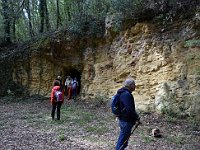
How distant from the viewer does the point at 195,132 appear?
34.6 ft

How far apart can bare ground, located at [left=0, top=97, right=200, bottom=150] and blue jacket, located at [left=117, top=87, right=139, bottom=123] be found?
217 cm

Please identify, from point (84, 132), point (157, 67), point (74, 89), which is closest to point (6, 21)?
point (74, 89)

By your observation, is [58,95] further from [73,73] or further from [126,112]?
[73,73]

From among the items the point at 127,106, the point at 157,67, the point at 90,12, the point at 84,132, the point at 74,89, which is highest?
the point at 90,12

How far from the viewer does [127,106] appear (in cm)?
665

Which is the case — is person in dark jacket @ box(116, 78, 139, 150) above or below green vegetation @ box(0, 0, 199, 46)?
below

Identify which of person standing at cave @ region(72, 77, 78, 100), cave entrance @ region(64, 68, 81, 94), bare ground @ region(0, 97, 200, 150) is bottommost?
bare ground @ region(0, 97, 200, 150)

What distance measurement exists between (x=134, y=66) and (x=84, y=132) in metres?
6.07

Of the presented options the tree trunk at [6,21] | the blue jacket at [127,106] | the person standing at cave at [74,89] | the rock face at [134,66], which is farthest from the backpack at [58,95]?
the tree trunk at [6,21]

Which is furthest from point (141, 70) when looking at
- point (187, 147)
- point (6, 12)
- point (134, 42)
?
point (6, 12)

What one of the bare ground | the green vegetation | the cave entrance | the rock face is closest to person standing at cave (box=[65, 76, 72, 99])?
the rock face

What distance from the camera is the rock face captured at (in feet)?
42.1

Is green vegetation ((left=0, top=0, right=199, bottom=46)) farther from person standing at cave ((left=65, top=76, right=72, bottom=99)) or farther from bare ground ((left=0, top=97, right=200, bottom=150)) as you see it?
person standing at cave ((left=65, top=76, right=72, bottom=99))

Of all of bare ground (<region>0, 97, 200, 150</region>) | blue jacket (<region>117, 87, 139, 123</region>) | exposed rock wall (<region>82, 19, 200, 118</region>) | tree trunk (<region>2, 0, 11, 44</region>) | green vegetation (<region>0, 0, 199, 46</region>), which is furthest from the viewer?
tree trunk (<region>2, 0, 11, 44</region>)
